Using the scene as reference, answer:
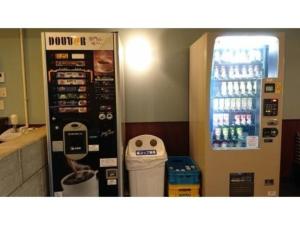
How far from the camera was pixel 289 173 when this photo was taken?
3.37 meters

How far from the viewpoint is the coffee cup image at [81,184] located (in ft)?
7.66

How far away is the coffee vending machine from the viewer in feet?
7.57

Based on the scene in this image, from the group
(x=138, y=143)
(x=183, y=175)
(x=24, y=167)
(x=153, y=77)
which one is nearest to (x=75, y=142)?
(x=24, y=167)

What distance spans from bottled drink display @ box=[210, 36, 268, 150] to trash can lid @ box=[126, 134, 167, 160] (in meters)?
0.63

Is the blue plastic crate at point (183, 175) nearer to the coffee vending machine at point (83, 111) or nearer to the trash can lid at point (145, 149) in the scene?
the trash can lid at point (145, 149)

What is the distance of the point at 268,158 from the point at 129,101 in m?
1.83

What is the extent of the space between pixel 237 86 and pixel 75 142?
1862 mm

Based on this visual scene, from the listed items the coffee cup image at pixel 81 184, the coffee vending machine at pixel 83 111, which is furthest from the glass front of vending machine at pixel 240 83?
the coffee cup image at pixel 81 184

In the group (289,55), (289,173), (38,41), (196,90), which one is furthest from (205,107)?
(38,41)

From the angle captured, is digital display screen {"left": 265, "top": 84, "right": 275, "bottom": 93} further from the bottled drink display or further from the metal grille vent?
the metal grille vent

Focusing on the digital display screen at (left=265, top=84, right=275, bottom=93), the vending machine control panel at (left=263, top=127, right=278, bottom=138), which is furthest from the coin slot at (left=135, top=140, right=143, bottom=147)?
the digital display screen at (left=265, top=84, right=275, bottom=93)

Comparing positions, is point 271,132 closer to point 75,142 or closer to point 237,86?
point 237,86

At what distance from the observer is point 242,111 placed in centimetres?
263
